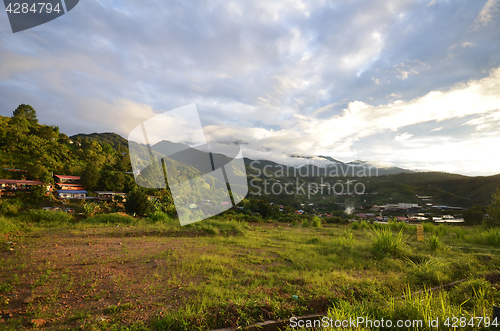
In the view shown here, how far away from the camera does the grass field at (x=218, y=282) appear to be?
2748 mm

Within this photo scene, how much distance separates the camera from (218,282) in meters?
4.27

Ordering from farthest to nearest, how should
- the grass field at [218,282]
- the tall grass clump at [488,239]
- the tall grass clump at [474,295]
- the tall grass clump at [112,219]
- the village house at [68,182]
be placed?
the village house at [68,182] → the tall grass clump at [112,219] → the tall grass clump at [488,239] → the tall grass clump at [474,295] → the grass field at [218,282]

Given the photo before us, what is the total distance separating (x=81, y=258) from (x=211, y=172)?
5.77 metres

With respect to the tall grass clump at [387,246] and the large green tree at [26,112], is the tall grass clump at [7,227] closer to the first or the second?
the tall grass clump at [387,246]

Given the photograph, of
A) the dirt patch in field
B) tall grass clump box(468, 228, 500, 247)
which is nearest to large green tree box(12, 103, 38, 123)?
the dirt patch in field

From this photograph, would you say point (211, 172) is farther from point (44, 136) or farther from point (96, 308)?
point (44, 136)

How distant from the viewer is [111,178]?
17000mm

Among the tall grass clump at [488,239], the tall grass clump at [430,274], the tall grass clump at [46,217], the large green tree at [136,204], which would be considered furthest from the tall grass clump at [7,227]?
the tall grass clump at [488,239]

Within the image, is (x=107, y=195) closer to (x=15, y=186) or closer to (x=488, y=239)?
(x=15, y=186)

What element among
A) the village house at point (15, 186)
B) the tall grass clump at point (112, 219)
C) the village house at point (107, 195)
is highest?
the village house at point (15, 186)

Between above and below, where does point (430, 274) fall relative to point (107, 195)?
below

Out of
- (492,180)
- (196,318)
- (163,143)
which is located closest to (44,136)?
(163,143)

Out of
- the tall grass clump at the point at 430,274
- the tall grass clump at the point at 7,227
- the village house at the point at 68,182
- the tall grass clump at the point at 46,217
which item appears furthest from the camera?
the village house at the point at 68,182

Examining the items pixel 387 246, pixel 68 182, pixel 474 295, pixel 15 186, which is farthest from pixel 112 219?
pixel 474 295
